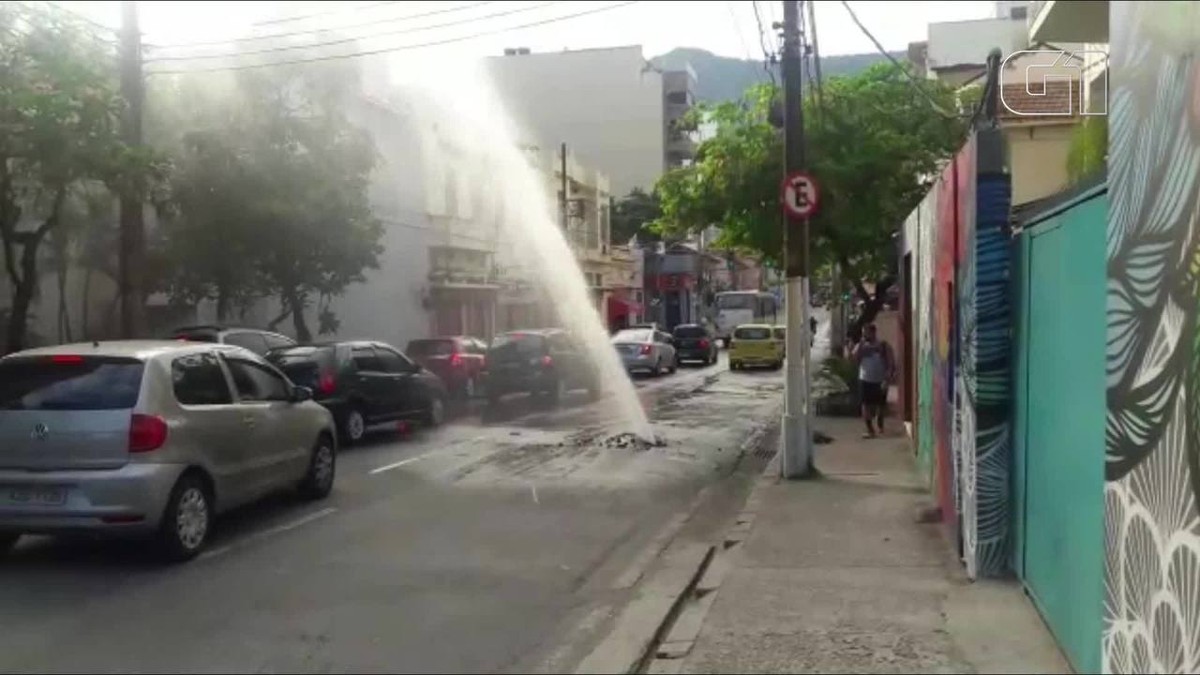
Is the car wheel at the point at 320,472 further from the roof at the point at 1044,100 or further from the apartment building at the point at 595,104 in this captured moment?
the apartment building at the point at 595,104

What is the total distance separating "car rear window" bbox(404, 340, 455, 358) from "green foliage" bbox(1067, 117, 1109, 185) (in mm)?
16075

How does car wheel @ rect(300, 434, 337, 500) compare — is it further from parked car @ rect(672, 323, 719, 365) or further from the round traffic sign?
parked car @ rect(672, 323, 719, 365)

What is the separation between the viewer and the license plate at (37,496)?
8891 mm

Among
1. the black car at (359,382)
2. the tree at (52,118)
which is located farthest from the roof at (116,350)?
the black car at (359,382)

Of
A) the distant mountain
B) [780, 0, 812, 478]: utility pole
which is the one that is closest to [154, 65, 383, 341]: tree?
[780, 0, 812, 478]: utility pole

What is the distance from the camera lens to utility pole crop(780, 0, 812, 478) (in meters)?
13.5

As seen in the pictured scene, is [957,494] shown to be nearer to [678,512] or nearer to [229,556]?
[678,512]

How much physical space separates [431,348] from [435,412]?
5.81 metres

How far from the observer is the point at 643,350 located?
37188 millimetres

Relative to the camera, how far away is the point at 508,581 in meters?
8.75

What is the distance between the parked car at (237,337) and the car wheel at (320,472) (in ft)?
22.7

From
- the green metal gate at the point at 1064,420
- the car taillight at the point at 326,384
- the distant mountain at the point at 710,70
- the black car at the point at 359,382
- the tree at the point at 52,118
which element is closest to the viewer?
the green metal gate at the point at 1064,420

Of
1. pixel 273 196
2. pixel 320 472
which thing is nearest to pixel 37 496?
pixel 320 472

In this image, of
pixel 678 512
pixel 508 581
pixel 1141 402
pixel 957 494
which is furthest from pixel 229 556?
pixel 1141 402
